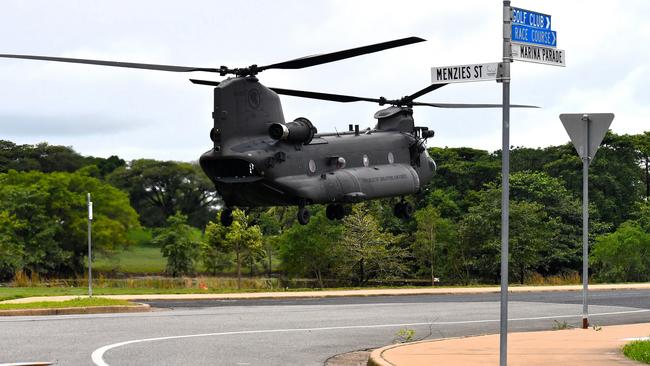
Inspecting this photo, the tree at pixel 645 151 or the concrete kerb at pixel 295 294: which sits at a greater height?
the tree at pixel 645 151

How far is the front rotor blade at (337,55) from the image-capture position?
1747 cm

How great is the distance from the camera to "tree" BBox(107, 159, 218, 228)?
10519cm

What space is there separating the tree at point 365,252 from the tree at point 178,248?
550 inches

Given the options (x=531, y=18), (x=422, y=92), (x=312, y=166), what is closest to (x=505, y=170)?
(x=531, y=18)

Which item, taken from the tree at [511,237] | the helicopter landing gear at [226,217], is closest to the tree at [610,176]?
the tree at [511,237]

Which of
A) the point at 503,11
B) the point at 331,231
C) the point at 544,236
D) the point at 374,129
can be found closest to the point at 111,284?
the point at 331,231

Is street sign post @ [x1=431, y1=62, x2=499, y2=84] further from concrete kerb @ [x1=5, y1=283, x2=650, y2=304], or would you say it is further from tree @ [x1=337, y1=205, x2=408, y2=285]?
tree @ [x1=337, y1=205, x2=408, y2=285]

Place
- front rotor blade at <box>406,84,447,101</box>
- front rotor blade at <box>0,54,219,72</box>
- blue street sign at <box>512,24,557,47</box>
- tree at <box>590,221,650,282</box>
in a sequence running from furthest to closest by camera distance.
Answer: tree at <box>590,221,650,282</box>, front rotor blade at <box>406,84,447,101</box>, front rotor blade at <box>0,54,219,72</box>, blue street sign at <box>512,24,557,47</box>

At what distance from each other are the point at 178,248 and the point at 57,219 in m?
8.19

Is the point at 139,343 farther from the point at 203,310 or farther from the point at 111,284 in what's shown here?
the point at 111,284

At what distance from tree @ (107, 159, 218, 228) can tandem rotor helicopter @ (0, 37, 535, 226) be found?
8343cm

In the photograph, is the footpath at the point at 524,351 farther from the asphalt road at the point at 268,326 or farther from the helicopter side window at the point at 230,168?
the helicopter side window at the point at 230,168

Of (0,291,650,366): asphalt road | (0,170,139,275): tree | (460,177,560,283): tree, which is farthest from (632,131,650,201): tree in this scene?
(0,291,650,366): asphalt road

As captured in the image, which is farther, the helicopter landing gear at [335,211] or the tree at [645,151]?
the tree at [645,151]
